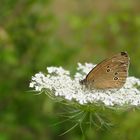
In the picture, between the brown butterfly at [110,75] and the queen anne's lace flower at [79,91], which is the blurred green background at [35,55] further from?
the brown butterfly at [110,75]

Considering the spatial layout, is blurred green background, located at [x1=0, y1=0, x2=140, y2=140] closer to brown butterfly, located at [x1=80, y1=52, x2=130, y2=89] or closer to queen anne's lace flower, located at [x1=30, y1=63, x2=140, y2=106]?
queen anne's lace flower, located at [x1=30, y1=63, x2=140, y2=106]

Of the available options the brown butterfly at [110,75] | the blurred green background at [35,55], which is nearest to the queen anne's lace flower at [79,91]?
the brown butterfly at [110,75]

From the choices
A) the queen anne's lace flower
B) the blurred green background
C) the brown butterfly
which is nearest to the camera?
A: the queen anne's lace flower

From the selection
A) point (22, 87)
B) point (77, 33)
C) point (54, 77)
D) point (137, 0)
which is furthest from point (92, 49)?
point (54, 77)

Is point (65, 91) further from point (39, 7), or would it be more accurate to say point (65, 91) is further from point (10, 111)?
point (39, 7)

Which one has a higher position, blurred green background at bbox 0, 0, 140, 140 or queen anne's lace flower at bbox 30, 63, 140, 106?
blurred green background at bbox 0, 0, 140, 140

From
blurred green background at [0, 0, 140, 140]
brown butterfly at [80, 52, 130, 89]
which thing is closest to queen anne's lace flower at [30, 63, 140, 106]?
brown butterfly at [80, 52, 130, 89]

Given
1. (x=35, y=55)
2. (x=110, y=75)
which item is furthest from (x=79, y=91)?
(x=35, y=55)
